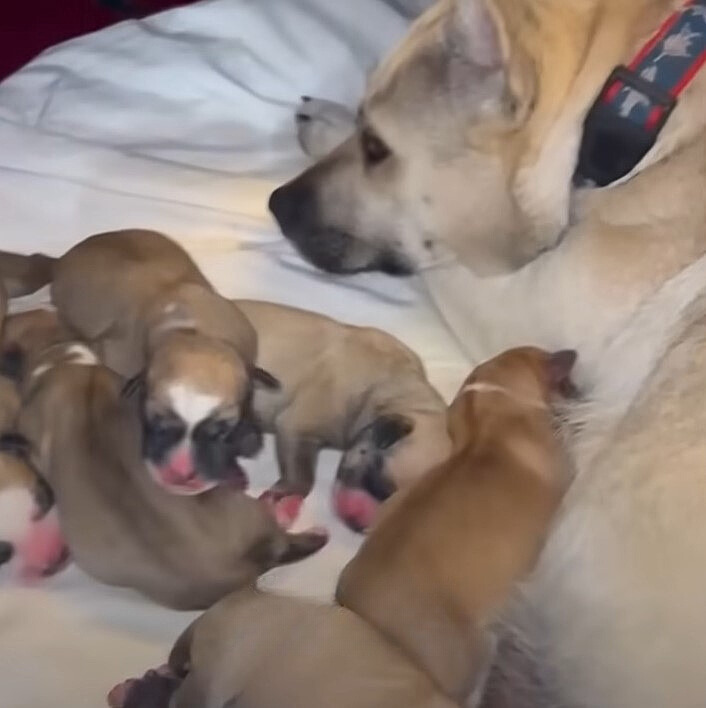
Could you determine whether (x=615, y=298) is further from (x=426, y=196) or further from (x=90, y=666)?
(x=90, y=666)

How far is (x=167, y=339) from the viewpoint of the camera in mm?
1725

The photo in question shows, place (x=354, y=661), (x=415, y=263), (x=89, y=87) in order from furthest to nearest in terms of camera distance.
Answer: (x=89, y=87) < (x=415, y=263) < (x=354, y=661)

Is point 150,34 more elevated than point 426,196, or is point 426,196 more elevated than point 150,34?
point 426,196

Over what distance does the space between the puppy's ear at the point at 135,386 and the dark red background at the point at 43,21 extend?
109 cm

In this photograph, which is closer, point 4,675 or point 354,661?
point 354,661

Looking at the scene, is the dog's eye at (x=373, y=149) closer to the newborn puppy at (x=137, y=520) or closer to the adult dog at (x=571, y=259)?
the adult dog at (x=571, y=259)

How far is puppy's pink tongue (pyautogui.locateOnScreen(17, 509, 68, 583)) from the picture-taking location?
5.38 ft

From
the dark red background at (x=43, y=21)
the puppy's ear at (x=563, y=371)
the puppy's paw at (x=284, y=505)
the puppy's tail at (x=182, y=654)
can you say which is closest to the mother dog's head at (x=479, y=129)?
the puppy's ear at (x=563, y=371)

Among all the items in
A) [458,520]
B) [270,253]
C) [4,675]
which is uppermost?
[458,520]

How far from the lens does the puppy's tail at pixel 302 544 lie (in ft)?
5.47

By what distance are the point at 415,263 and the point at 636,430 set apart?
39cm

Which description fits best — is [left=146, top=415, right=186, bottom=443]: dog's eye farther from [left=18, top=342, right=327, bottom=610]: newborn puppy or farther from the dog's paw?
the dog's paw

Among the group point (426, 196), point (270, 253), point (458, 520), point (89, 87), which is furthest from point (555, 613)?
point (89, 87)

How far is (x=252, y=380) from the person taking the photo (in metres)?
1.74
